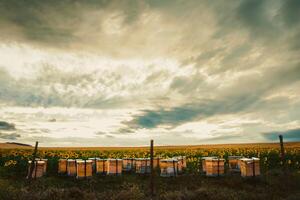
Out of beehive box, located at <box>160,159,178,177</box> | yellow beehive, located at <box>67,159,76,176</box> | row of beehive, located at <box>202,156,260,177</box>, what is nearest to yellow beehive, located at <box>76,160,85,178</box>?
yellow beehive, located at <box>67,159,76,176</box>

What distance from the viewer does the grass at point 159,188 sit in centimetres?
1398

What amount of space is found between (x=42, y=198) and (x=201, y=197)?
7.45m

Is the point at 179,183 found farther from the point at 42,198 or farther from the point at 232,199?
the point at 42,198

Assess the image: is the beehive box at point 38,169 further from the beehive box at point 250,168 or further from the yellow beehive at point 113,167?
the beehive box at point 250,168

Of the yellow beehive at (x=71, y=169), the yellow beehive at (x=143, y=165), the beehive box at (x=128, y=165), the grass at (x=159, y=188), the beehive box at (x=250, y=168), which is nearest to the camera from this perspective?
the grass at (x=159, y=188)

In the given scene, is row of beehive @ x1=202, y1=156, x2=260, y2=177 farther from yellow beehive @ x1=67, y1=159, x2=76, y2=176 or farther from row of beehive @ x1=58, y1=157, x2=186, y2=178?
yellow beehive @ x1=67, y1=159, x2=76, y2=176

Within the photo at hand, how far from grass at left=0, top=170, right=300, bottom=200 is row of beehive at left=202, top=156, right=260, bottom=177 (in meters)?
0.46

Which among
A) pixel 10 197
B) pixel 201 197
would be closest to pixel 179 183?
pixel 201 197

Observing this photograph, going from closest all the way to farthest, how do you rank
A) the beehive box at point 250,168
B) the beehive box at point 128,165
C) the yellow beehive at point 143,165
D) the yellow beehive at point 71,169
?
the beehive box at point 250,168, the yellow beehive at point 71,169, the yellow beehive at point 143,165, the beehive box at point 128,165

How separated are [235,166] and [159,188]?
838 centimetres

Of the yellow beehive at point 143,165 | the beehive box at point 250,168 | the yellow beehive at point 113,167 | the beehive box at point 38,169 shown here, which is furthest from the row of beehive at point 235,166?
the beehive box at point 38,169

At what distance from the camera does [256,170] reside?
20109mm

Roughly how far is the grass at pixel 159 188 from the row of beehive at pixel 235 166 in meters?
0.46

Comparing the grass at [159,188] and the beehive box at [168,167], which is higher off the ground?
the beehive box at [168,167]
